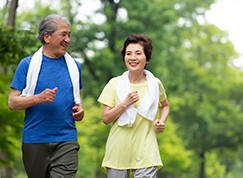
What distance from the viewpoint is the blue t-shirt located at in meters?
3.21

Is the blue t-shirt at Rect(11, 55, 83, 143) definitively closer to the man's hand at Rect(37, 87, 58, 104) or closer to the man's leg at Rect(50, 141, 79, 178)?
the man's leg at Rect(50, 141, 79, 178)

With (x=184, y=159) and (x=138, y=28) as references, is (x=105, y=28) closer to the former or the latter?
(x=138, y=28)

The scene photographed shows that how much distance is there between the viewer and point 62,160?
322cm

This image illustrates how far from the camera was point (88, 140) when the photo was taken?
67.6 ft

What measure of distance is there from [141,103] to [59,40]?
3.46ft

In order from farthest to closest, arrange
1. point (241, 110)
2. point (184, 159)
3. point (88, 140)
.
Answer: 1. point (241, 110)
2. point (184, 159)
3. point (88, 140)

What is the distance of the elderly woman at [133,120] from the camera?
11.5ft

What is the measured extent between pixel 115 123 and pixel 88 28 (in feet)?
51.2

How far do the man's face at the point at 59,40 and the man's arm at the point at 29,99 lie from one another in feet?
1.76

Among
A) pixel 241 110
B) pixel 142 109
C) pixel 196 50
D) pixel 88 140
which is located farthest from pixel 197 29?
pixel 142 109

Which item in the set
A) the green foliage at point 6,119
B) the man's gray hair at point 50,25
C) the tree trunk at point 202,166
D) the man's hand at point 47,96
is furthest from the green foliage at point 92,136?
the man's hand at point 47,96

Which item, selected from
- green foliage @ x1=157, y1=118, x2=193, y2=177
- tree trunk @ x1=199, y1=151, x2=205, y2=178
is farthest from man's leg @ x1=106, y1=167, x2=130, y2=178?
tree trunk @ x1=199, y1=151, x2=205, y2=178

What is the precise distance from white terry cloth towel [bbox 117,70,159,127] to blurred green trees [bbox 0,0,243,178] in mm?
8949

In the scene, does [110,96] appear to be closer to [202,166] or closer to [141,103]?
[141,103]
